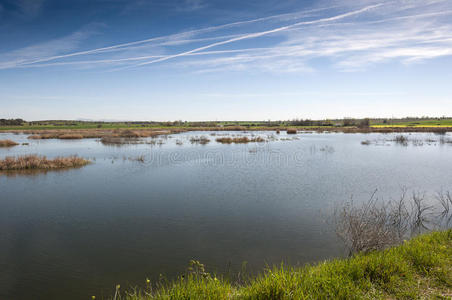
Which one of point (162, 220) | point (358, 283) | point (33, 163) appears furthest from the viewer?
point (33, 163)

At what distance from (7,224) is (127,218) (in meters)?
4.81

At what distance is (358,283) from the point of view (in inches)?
196

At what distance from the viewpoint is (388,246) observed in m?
7.51

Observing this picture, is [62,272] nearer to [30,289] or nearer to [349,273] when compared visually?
[30,289]

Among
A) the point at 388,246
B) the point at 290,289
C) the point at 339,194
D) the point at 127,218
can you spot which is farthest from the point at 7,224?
the point at 339,194

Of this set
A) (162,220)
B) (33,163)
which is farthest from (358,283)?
(33,163)

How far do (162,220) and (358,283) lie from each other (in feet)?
26.2

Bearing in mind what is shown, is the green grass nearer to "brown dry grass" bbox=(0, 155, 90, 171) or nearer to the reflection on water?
the reflection on water

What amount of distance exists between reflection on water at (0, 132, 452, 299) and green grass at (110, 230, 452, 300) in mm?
2315

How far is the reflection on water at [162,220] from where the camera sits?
735cm

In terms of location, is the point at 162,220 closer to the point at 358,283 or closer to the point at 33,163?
the point at 358,283

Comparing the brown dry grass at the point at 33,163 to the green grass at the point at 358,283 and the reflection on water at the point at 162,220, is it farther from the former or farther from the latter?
the green grass at the point at 358,283

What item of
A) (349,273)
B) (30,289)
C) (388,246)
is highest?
(349,273)

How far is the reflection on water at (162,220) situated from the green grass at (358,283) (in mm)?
2315
